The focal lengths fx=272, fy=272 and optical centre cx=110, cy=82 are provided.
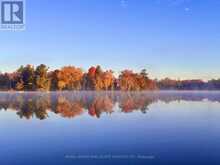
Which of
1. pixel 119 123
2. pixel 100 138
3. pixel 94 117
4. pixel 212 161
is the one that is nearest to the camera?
pixel 212 161

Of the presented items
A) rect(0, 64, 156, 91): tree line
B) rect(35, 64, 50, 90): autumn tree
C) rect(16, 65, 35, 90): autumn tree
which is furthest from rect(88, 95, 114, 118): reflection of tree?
rect(16, 65, 35, 90): autumn tree

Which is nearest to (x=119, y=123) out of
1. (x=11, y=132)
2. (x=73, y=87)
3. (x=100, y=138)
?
(x=100, y=138)

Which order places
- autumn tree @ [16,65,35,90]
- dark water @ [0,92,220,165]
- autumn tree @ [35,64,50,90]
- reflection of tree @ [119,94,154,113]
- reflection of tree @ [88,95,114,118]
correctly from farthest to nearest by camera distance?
autumn tree @ [16,65,35,90] → autumn tree @ [35,64,50,90] → reflection of tree @ [119,94,154,113] → reflection of tree @ [88,95,114,118] → dark water @ [0,92,220,165]

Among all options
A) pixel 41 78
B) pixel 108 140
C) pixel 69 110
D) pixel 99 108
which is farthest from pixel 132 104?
pixel 108 140

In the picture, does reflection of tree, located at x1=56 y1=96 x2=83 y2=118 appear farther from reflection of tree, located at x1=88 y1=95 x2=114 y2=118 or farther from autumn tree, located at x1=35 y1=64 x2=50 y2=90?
autumn tree, located at x1=35 y1=64 x2=50 y2=90

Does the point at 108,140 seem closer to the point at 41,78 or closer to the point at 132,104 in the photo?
the point at 132,104

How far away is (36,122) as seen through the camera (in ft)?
24.8

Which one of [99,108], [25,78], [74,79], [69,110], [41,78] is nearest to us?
[69,110]

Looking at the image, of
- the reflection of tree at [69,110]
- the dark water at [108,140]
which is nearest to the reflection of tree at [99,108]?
the reflection of tree at [69,110]

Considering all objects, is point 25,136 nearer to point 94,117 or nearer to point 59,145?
point 59,145

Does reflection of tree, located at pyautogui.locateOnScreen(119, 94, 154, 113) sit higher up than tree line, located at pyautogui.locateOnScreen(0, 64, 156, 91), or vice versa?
tree line, located at pyautogui.locateOnScreen(0, 64, 156, 91)

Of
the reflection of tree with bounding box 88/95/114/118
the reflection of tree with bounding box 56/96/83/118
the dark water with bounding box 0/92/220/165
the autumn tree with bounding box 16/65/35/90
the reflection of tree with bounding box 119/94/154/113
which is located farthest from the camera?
the autumn tree with bounding box 16/65/35/90

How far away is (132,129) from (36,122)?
109 inches

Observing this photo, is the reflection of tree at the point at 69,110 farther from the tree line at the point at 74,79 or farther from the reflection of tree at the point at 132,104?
the tree line at the point at 74,79
